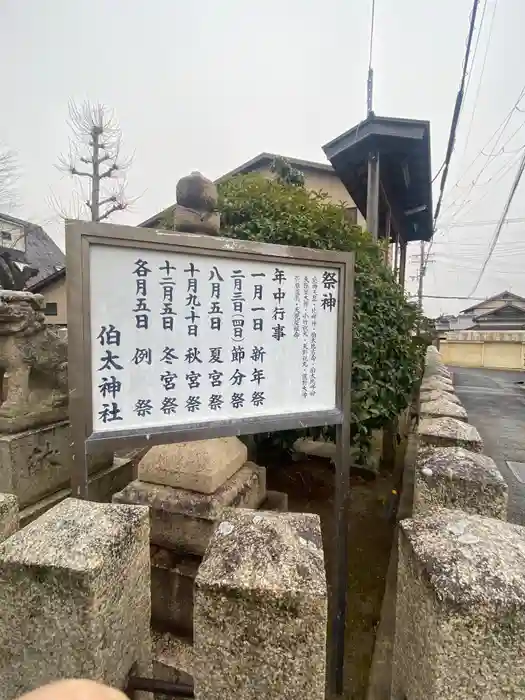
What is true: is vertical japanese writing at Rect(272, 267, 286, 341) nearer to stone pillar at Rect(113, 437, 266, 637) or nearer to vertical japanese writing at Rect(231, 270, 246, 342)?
vertical japanese writing at Rect(231, 270, 246, 342)

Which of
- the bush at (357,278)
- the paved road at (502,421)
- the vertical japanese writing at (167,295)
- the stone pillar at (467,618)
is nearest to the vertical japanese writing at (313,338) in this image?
the vertical japanese writing at (167,295)

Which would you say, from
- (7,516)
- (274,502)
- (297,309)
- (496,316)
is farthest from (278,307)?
(496,316)

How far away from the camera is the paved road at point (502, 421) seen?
4465mm

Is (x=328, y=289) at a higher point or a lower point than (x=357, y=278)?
lower

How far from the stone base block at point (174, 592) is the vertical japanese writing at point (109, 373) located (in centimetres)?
92

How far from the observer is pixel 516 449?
6207mm

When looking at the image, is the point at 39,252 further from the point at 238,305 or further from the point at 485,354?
the point at 485,354

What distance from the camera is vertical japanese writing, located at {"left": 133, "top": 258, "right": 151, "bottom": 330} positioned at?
1402mm

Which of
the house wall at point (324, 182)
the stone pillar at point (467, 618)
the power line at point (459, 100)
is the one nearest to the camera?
the stone pillar at point (467, 618)

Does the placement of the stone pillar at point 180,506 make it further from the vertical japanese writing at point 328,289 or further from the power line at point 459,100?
the power line at point 459,100

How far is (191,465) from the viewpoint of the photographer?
197 centimetres

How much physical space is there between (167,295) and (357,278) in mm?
2207

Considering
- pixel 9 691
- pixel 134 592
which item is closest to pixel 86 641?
pixel 134 592

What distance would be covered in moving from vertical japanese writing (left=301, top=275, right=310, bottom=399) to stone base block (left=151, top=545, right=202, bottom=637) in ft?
3.26
